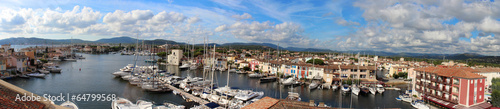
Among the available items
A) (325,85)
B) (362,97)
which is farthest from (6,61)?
(362,97)

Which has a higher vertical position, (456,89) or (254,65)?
(254,65)

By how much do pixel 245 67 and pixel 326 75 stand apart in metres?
15.9

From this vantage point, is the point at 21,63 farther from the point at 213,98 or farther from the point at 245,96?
the point at 245,96

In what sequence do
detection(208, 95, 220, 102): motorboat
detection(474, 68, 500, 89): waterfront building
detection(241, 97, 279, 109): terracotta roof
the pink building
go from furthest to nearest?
the pink building
detection(474, 68, 500, 89): waterfront building
detection(208, 95, 220, 102): motorboat
detection(241, 97, 279, 109): terracotta roof

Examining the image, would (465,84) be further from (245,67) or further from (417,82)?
(245,67)

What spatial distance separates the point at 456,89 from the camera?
17.9m

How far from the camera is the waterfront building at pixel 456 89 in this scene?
57.3ft

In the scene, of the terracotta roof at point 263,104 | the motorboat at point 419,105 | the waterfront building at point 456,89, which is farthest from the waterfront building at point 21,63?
the waterfront building at point 456,89

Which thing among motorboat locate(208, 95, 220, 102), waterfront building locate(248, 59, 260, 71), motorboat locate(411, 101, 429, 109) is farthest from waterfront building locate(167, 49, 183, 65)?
motorboat locate(411, 101, 429, 109)

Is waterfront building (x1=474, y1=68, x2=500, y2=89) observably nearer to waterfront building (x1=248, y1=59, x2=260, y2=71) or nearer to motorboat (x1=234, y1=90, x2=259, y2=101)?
motorboat (x1=234, y1=90, x2=259, y2=101)

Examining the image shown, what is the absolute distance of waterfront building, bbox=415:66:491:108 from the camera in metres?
17.5

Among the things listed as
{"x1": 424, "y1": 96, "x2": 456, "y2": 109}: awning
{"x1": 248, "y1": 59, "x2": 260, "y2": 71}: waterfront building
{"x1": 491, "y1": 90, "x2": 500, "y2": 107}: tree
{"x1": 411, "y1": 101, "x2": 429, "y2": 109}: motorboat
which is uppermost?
{"x1": 248, "y1": 59, "x2": 260, "y2": 71}: waterfront building

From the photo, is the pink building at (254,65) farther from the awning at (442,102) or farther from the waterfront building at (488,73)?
the waterfront building at (488,73)

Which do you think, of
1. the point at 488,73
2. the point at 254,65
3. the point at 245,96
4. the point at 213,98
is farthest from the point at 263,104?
the point at 254,65
